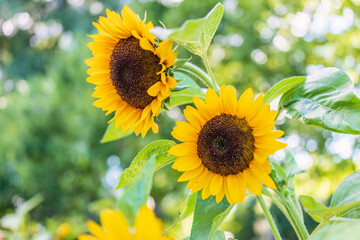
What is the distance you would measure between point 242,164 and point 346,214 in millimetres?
164

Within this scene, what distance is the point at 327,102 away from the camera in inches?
20.3

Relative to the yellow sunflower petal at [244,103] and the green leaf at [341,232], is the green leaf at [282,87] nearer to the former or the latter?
the yellow sunflower petal at [244,103]

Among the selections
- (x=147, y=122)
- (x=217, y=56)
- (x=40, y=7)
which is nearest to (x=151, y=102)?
(x=147, y=122)

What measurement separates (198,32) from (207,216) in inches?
9.8

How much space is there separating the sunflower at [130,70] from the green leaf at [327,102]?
191 mm

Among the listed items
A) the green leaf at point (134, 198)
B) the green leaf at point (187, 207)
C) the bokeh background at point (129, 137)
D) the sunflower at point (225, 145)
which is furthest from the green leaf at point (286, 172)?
the bokeh background at point (129, 137)

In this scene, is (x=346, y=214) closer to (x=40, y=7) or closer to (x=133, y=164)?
(x=133, y=164)

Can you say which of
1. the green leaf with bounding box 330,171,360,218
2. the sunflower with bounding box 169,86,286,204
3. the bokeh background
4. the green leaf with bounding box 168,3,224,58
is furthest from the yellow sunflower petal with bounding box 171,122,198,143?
the bokeh background

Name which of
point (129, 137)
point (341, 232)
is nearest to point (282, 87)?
point (341, 232)

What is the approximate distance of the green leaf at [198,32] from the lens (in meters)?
0.40

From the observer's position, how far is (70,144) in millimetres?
4934

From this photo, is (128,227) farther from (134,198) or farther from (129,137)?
(129,137)

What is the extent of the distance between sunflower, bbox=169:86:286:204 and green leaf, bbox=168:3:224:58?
0.22 ft

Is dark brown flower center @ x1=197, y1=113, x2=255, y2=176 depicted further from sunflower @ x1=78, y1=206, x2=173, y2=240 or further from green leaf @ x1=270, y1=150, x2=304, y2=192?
sunflower @ x1=78, y1=206, x2=173, y2=240
